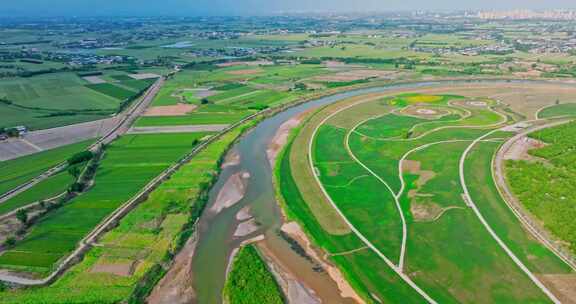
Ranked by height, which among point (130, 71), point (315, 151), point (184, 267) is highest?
point (130, 71)

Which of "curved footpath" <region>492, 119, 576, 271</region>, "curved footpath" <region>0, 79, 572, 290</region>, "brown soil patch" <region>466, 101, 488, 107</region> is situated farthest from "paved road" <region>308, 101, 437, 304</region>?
"brown soil patch" <region>466, 101, 488, 107</region>

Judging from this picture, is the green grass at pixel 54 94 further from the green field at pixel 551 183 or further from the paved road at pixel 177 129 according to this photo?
the green field at pixel 551 183

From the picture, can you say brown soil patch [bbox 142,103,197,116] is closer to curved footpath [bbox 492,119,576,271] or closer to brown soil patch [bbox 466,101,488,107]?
curved footpath [bbox 492,119,576,271]

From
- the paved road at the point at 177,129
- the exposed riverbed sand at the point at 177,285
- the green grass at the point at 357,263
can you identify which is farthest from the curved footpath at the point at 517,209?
the paved road at the point at 177,129

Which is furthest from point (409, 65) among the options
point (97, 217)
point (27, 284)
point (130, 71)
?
point (27, 284)

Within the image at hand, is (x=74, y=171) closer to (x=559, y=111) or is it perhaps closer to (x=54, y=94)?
(x=54, y=94)

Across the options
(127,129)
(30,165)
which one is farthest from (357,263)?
(127,129)

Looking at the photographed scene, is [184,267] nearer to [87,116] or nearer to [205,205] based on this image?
[205,205]
